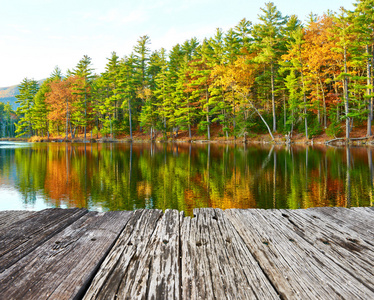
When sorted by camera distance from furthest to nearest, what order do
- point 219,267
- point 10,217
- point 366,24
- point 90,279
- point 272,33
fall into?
point 272,33 → point 366,24 → point 10,217 → point 219,267 → point 90,279

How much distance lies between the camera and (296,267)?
133cm

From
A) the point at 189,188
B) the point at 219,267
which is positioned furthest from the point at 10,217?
the point at 189,188

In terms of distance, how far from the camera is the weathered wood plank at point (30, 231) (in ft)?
4.80

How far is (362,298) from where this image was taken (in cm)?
106

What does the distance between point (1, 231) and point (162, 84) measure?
4021cm

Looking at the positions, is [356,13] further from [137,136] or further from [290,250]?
[137,136]

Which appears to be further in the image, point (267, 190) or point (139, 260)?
point (267, 190)

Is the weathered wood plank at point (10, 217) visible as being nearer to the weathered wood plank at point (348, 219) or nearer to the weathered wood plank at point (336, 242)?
the weathered wood plank at point (336, 242)

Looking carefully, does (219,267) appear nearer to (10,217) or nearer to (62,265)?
(62,265)

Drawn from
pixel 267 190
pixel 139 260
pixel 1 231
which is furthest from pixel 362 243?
pixel 267 190

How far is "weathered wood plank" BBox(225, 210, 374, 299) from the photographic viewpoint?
3.66 feet

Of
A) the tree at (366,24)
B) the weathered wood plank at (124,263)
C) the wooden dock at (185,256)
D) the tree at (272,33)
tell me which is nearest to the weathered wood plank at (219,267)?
the wooden dock at (185,256)

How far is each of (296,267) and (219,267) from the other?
16.8 inches

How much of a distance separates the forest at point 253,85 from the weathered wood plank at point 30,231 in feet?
88.0
